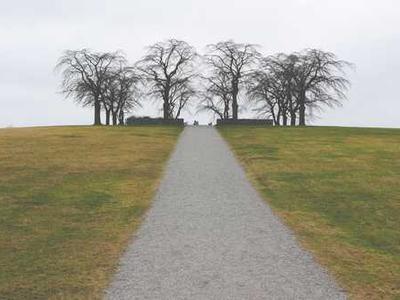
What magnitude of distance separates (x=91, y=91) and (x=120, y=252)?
183ft

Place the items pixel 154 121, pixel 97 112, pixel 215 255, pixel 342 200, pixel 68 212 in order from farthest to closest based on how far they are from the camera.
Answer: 1. pixel 97 112
2. pixel 154 121
3. pixel 342 200
4. pixel 68 212
5. pixel 215 255

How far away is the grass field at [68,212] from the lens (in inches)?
373

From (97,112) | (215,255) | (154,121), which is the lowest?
(215,255)

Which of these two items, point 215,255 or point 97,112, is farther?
point 97,112

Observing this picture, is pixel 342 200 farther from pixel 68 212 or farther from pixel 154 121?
pixel 154 121

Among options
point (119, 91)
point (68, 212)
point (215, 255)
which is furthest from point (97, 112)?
point (215, 255)

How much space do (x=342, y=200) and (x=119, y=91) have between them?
173 feet

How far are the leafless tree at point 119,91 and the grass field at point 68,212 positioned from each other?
35122 mm

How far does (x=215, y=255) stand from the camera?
10758 mm

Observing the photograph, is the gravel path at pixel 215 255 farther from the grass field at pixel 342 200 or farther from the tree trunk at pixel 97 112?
the tree trunk at pixel 97 112

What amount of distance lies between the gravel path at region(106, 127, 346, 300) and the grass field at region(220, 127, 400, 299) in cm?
50

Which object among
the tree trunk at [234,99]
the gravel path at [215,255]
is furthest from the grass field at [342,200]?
the tree trunk at [234,99]

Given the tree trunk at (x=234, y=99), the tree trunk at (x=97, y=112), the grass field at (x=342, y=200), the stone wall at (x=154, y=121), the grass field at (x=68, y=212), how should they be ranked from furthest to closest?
the tree trunk at (x=97, y=112), the tree trunk at (x=234, y=99), the stone wall at (x=154, y=121), the grass field at (x=342, y=200), the grass field at (x=68, y=212)

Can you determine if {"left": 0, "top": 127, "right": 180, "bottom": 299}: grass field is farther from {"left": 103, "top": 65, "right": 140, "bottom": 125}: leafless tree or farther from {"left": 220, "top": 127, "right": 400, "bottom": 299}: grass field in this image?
{"left": 103, "top": 65, "right": 140, "bottom": 125}: leafless tree
